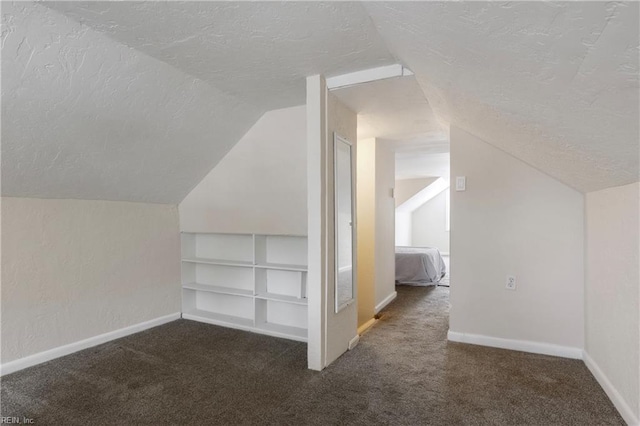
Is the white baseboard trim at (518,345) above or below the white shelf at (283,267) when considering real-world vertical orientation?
below

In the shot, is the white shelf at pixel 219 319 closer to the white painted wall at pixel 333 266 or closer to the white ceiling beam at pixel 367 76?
the white painted wall at pixel 333 266

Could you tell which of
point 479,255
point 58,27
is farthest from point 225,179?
point 479,255

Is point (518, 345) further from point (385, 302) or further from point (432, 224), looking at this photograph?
point (432, 224)

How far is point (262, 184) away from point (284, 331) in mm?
1362

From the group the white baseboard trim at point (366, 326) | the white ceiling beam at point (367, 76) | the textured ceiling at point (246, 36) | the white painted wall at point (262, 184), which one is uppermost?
the textured ceiling at point (246, 36)

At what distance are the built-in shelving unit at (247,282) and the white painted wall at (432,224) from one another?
6.40m

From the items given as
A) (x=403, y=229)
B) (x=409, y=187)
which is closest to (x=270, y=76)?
(x=409, y=187)

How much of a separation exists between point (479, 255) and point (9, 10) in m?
3.30

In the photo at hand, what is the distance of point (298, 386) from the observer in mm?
2164

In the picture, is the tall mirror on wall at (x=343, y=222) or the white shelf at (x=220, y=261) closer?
the tall mirror on wall at (x=343, y=222)

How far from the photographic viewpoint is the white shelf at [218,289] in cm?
333

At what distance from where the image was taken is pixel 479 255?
9.55 ft

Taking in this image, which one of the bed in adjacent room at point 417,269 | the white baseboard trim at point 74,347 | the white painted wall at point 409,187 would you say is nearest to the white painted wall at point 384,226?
the bed in adjacent room at point 417,269

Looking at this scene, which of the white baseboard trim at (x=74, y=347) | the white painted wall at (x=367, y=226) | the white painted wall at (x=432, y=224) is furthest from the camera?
the white painted wall at (x=432, y=224)
